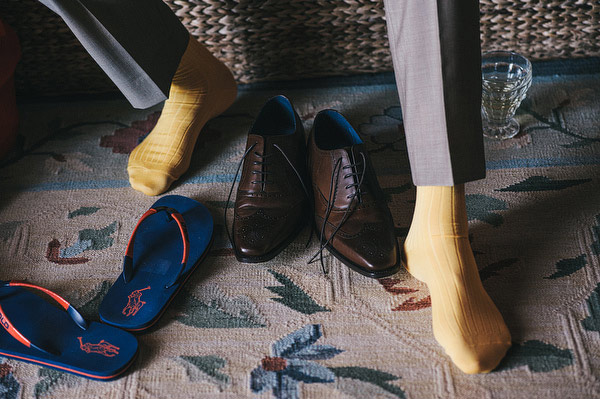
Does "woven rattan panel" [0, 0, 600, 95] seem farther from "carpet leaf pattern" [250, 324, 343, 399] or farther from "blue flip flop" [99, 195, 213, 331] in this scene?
"carpet leaf pattern" [250, 324, 343, 399]

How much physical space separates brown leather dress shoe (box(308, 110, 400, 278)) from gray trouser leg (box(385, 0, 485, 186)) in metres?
0.13

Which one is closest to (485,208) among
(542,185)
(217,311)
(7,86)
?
(542,185)

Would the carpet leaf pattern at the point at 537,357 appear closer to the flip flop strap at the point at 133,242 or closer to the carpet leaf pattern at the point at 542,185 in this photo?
the carpet leaf pattern at the point at 542,185

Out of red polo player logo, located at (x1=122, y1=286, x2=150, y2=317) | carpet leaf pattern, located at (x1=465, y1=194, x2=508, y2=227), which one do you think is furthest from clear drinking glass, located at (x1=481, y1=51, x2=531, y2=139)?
red polo player logo, located at (x1=122, y1=286, x2=150, y2=317)

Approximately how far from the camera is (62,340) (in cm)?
72

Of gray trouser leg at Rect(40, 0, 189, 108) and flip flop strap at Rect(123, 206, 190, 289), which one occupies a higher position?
gray trouser leg at Rect(40, 0, 189, 108)

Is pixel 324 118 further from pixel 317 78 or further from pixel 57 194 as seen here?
pixel 57 194

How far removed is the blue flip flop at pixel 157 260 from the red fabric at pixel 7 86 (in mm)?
341

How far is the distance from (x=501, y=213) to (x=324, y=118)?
322mm

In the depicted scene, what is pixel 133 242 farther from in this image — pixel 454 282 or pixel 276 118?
pixel 454 282

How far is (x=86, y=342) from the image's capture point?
2.35 feet

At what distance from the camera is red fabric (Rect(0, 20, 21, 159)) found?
940 mm

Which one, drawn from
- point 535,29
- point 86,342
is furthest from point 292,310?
point 535,29

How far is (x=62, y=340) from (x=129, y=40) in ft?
1.42
